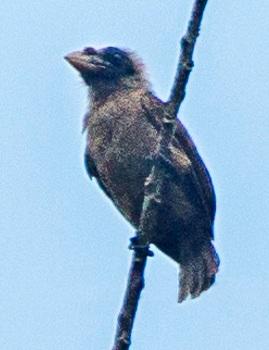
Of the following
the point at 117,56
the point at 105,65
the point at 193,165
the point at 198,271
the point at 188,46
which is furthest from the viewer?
the point at 117,56

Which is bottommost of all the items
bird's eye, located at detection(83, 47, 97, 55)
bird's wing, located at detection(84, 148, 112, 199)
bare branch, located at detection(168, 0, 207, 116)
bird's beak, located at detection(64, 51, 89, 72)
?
bare branch, located at detection(168, 0, 207, 116)

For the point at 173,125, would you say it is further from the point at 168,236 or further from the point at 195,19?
the point at 168,236

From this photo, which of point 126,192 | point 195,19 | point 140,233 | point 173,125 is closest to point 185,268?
point 126,192

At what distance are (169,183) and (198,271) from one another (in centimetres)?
78

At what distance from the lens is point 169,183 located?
29.8 feet

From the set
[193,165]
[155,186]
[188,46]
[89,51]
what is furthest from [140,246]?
[89,51]

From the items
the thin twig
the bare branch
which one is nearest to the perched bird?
the thin twig

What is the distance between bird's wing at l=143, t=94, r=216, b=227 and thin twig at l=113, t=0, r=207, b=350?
87.5 inches

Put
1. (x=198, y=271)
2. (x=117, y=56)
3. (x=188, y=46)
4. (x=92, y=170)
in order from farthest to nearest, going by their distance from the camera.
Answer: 1. (x=117, y=56)
2. (x=92, y=170)
3. (x=198, y=271)
4. (x=188, y=46)

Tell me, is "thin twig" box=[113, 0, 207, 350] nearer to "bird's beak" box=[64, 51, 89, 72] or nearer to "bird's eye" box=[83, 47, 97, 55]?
"bird's beak" box=[64, 51, 89, 72]

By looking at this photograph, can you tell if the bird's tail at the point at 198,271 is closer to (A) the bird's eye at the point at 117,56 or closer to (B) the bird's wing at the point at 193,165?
(B) the bird's wing at the point at 193,165

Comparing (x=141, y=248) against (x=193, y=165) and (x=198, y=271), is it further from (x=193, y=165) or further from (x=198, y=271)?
(x=193, y=165)

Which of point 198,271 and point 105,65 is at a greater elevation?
point 105,65

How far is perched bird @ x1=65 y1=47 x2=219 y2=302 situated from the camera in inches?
358
